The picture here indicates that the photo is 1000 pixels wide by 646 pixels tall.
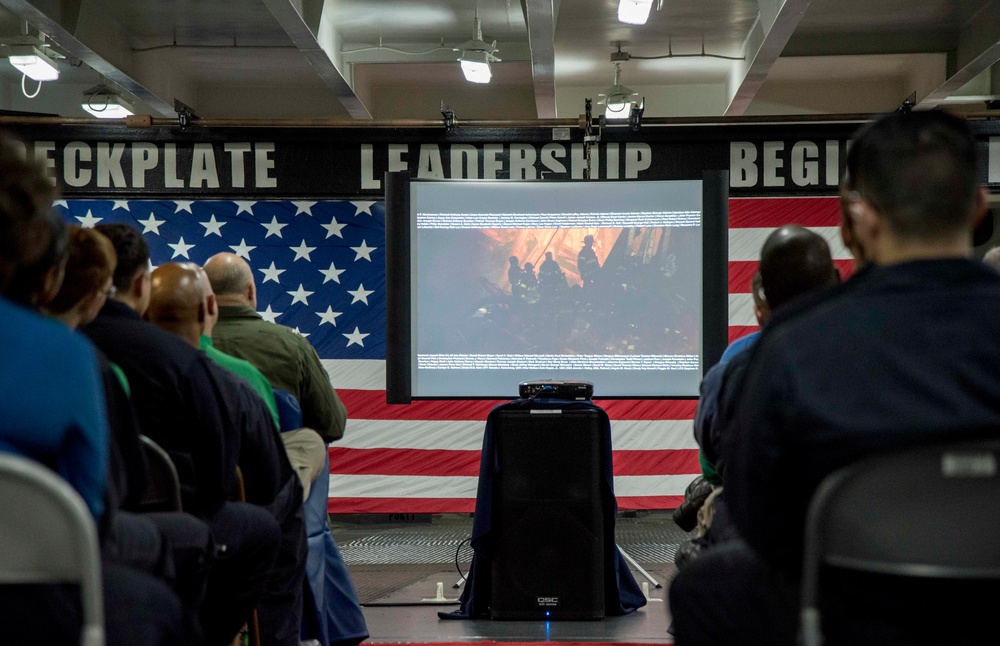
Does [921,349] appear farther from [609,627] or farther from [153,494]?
[609,627]

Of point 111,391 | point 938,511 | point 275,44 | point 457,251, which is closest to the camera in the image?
point 938,511

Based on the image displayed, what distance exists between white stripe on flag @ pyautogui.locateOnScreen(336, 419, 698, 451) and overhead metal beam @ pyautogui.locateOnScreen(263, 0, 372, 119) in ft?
7.47

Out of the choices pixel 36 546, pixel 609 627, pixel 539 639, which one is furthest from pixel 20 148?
pixel 609 627

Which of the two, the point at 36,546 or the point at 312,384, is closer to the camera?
the point at 36,546

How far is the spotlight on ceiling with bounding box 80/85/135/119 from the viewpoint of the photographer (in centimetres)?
640

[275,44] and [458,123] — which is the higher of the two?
[275,44]

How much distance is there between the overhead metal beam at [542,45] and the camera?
4664 mm

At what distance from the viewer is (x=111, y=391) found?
1.44 meters

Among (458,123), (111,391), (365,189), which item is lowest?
(111,391)

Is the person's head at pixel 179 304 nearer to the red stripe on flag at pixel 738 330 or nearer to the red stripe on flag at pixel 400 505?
the red stripe on flag at pixel 400 505

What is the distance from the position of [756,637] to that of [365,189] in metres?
5.00

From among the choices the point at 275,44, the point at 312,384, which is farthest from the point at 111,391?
the point at 275,44

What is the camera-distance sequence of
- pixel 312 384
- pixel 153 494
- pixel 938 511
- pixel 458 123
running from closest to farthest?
pixel 938 511 < pixel 153 494 < pixel 312 384 < pixel 458 123

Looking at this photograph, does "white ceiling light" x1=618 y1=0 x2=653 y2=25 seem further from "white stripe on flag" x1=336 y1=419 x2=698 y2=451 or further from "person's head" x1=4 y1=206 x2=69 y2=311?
"person's head" x1=4 y1=206 x2=69 y2=311
